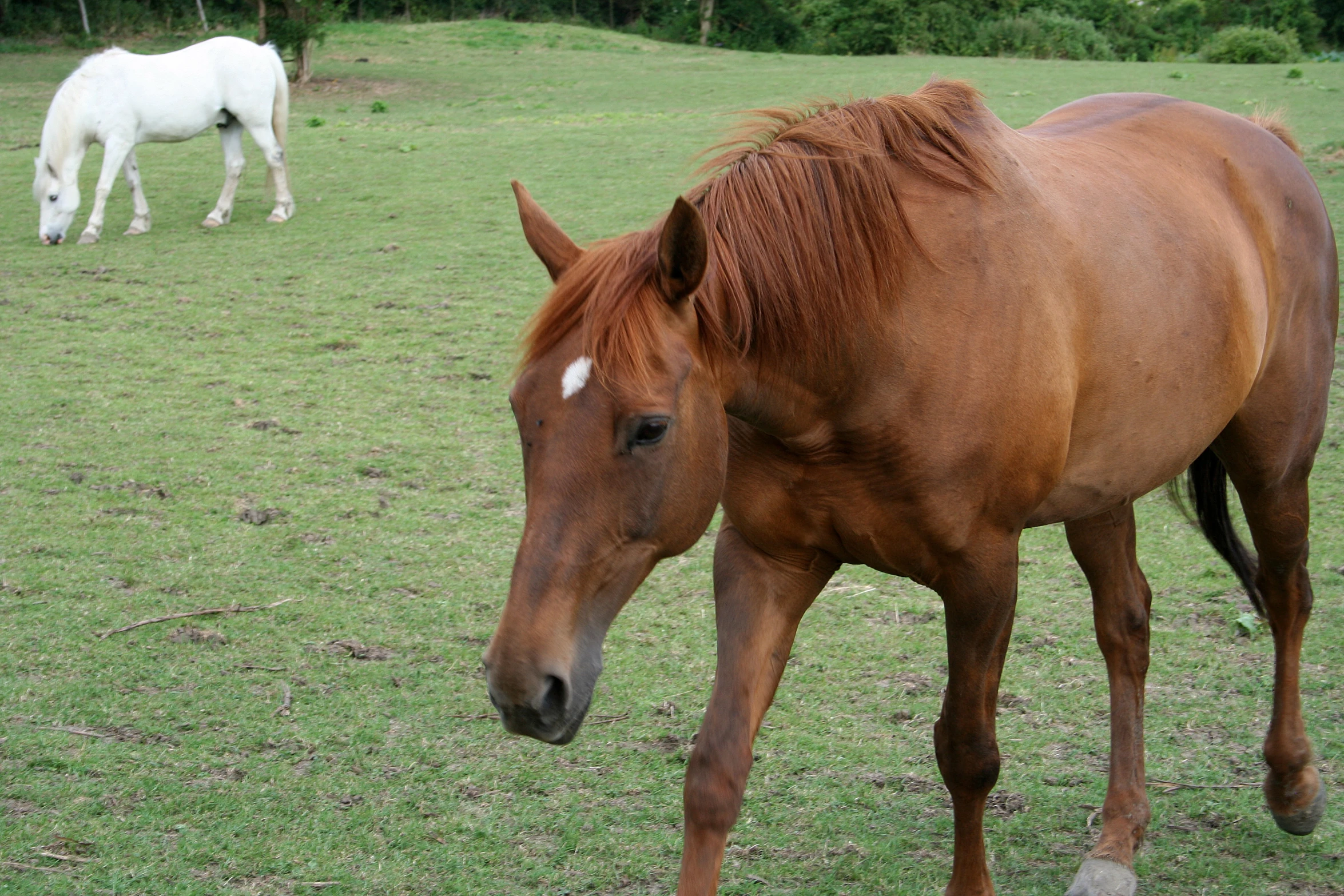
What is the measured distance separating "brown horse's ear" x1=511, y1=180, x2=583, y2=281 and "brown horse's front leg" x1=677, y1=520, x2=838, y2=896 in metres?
0.75

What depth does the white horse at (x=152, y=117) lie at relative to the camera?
9898mm

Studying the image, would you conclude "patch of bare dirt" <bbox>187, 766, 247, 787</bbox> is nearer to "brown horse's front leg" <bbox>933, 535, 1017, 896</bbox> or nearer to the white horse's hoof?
"brown horse's front leg" <bbox>933, 535, 1017, 896</bbox>

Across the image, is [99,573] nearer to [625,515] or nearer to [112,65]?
[625,515]

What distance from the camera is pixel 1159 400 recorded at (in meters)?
2.70

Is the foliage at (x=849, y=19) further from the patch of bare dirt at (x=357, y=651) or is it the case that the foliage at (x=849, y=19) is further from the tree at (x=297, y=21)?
the patch of bare dirt at (x=357, y=651)

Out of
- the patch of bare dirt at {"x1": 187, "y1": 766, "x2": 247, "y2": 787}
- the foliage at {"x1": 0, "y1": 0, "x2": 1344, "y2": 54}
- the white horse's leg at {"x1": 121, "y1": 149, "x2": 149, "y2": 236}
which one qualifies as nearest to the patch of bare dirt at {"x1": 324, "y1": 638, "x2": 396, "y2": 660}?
the patch of bare dirt at {"x1": 187, "y1": 766, "x2": 247, "y2": 787}

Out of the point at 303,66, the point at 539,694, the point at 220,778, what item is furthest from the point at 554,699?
the point at 303,66

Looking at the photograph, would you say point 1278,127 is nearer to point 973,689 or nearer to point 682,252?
point 973,689

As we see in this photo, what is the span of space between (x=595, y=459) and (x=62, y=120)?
10.1 metres

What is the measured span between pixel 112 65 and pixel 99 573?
8.12 metres

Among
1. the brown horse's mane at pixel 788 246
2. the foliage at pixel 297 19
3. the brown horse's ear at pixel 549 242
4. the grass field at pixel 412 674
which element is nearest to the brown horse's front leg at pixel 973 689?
the grass field at pixel 412 674

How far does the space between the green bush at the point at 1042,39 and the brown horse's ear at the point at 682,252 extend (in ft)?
110

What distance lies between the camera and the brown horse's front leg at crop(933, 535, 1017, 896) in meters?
2.38

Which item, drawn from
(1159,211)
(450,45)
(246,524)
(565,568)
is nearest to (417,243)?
(246,524)
